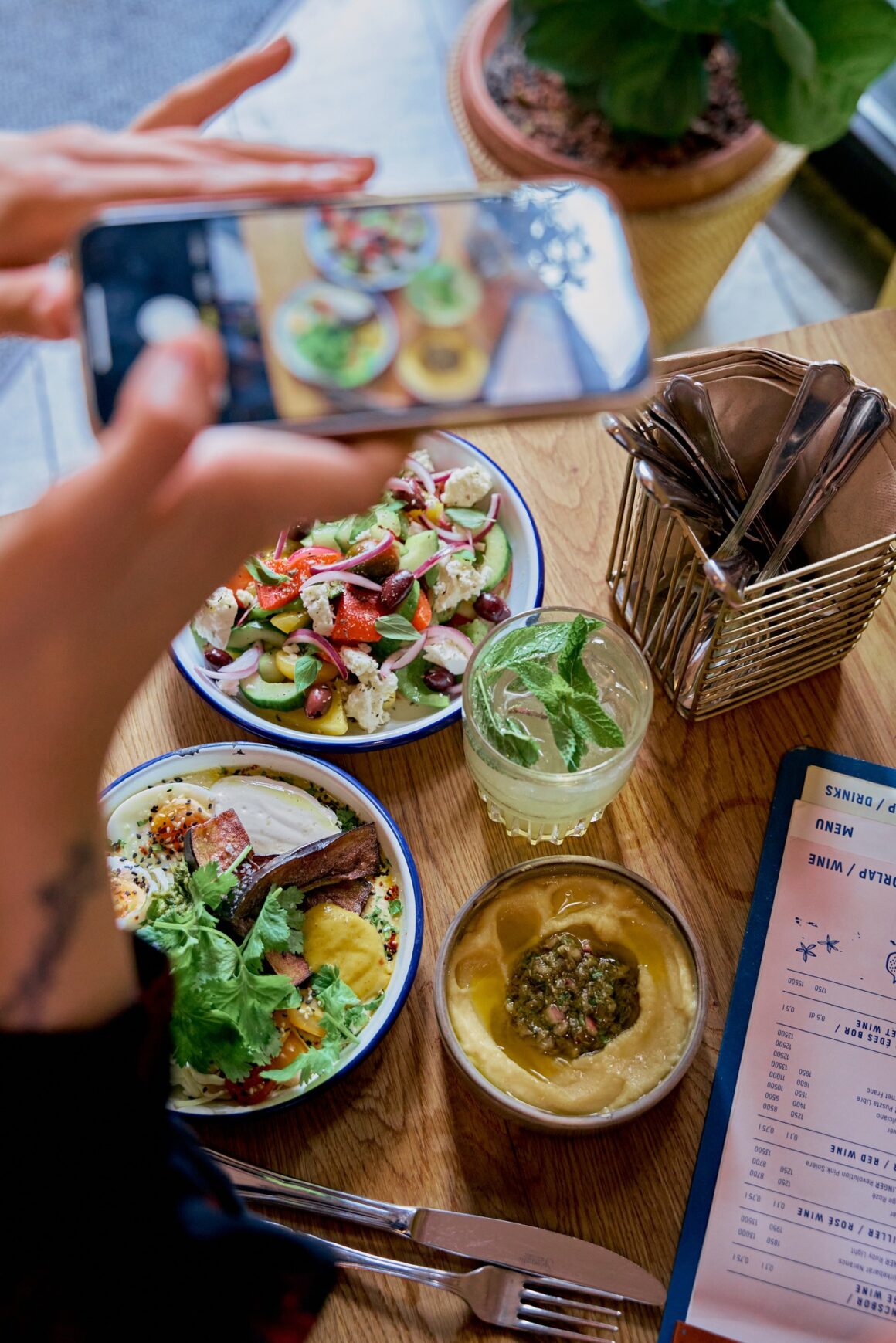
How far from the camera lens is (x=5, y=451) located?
2.46m

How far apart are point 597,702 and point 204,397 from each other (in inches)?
19.5

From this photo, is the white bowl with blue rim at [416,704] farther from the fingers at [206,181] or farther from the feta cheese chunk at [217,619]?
the fingers at [206,181]

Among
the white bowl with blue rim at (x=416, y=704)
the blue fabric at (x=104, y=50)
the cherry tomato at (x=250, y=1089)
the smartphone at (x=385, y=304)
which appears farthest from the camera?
the blue fabric at (x=104, y=50)

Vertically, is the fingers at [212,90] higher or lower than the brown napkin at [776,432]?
higher

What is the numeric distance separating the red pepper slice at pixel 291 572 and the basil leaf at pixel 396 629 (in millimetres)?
109

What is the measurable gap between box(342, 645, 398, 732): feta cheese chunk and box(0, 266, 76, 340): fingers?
1.54ft

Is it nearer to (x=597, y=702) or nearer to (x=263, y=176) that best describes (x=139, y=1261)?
(x=597, y=702)

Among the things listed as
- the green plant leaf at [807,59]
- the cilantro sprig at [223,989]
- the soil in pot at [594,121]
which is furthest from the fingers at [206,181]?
the soil in pot at [594,121]

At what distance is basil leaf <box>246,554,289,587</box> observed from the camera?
1.20 meters

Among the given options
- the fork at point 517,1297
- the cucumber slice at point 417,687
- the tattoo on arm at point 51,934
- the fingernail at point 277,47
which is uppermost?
the fingernail at point 277,47

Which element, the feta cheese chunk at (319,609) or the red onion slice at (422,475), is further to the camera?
the red onion slice at (422,475)

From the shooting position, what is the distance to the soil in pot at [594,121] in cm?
190

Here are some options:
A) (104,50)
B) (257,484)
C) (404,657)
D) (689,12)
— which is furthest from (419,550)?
(104,50)

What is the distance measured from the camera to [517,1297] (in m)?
0.87
